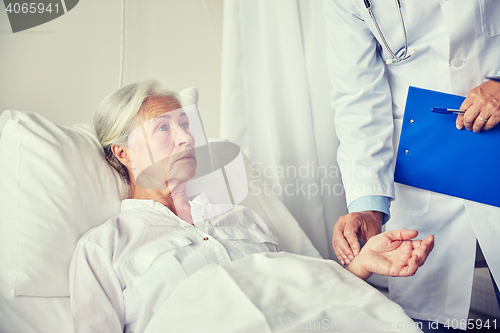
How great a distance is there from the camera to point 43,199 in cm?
88

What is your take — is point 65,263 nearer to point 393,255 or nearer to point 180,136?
point 180,136

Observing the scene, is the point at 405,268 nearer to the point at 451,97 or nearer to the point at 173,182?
the point at 451,97

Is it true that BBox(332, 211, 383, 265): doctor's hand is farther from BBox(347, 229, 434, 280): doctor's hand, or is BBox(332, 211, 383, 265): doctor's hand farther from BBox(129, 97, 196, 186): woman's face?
BBox(129, 97, 196, 186): woman's face

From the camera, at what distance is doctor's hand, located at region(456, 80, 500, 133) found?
2.68ft

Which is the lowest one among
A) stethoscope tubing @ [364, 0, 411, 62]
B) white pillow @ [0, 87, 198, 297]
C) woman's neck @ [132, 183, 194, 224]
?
woman's neck @ [132, 183, 194, 224]

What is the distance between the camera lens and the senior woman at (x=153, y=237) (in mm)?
818

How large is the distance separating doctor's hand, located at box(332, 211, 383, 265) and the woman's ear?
62 centimetres

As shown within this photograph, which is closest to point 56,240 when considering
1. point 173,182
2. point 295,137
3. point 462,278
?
point 173,182

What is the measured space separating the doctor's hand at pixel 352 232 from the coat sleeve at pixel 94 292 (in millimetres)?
528

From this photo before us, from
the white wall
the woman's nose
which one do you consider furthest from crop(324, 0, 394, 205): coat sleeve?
the white wall

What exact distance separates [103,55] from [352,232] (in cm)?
101

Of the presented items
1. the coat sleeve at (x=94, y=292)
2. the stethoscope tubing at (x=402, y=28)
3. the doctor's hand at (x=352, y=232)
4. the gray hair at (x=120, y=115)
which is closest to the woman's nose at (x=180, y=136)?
the gray hair at (x=120, y=115)

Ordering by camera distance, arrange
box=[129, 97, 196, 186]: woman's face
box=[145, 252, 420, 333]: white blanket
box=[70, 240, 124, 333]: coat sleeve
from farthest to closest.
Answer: box=[129, 97, 196, 186]: woman's face < box=[70, 240, 124, 333]: coat sleeve < box=[145, 252, 420, 333]: white blanket

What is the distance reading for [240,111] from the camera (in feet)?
4.94
